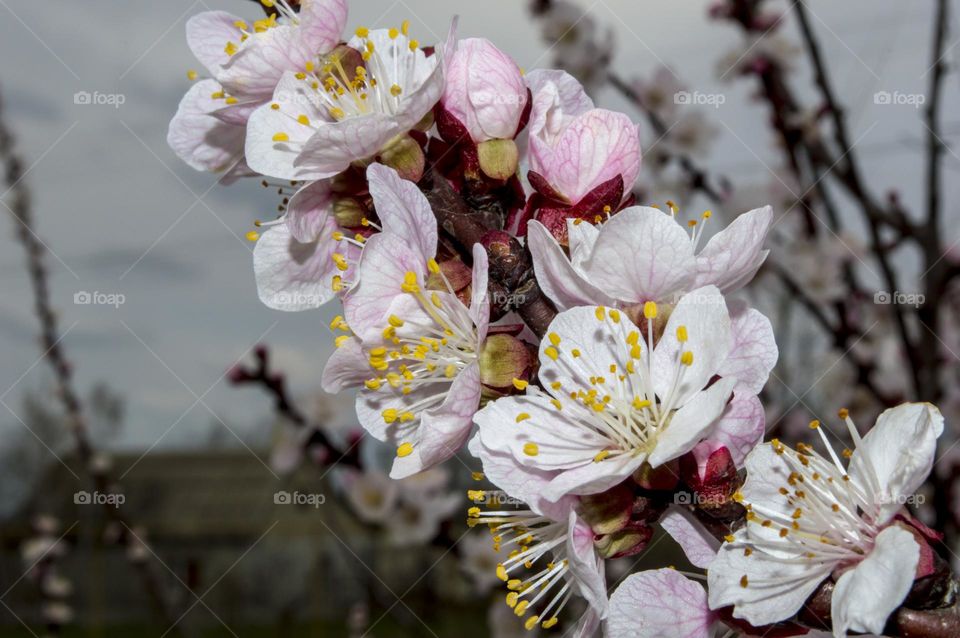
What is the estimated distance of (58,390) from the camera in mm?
3123

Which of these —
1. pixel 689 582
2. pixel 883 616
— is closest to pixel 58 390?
pixel 689 582

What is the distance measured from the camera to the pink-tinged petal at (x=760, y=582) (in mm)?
708

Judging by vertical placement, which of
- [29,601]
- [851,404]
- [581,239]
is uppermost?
[581,239]

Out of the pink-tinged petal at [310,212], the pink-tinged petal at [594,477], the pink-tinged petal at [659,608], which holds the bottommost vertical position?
the pink-tinged petal at [659,608]

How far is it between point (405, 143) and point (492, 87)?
0.36 feet

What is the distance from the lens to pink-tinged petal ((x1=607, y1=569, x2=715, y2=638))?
764 mm

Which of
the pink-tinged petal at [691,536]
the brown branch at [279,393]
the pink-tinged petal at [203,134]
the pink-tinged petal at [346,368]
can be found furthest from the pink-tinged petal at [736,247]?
the brown branch at [279,393]

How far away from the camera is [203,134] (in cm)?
108

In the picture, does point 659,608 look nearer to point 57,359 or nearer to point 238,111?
point 238,111

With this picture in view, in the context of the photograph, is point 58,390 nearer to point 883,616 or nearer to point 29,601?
point 883,616

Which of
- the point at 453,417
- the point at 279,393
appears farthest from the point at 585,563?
the point at 279,393

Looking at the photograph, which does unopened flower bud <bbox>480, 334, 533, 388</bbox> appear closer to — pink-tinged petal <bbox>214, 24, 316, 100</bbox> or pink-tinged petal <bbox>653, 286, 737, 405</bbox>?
pink-tinged petal <bbox>653, 286, 737, 405</bbox>

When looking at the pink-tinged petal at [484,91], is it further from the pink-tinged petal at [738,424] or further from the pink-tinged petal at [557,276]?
the pink-tinged petal at [738,424]

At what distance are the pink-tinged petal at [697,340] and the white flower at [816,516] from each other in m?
0.08
